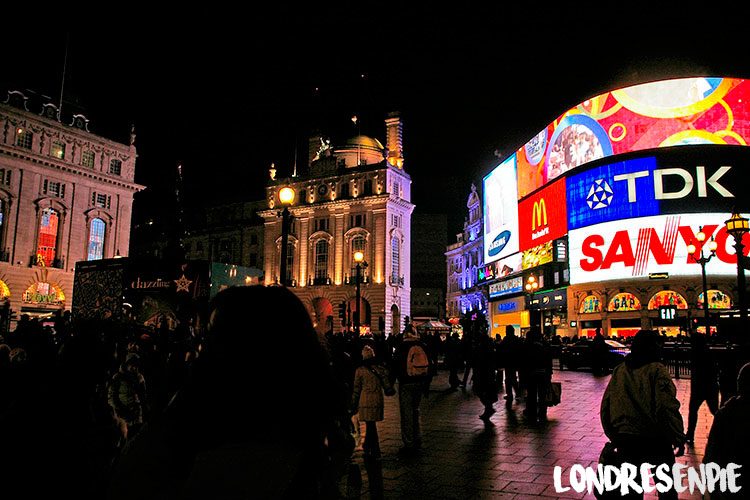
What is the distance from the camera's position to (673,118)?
144ft

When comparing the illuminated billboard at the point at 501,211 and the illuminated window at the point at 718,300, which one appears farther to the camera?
the illuminated billboard at the point at 501,211

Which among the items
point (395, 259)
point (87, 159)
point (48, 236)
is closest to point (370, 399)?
point (48, 236)

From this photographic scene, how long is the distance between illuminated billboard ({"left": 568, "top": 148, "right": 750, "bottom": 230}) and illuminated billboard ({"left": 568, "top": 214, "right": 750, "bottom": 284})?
0.75 m

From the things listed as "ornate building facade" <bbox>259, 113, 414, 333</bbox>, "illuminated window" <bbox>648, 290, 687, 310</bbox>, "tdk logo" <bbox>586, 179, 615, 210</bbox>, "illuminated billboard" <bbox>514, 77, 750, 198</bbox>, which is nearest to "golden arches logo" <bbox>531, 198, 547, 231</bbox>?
"illuminated billboard" <bbox>514, 77, 750, 198</bbox>

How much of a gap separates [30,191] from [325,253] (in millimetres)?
29753

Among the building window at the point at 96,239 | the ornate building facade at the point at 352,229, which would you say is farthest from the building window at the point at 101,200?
the ornate building facade at the point at 352,229

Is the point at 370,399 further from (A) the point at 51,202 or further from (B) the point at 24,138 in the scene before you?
(B) the point at 24,138

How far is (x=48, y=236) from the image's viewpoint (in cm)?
4991

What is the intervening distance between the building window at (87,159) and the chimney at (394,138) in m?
31.4

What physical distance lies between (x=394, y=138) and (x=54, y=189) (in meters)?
36.0

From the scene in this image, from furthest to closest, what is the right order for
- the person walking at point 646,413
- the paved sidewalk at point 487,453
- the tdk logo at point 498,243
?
the tdk logo at point 498,243 < the paved sidewalk at point 487,453 < the person walking at point 646,413

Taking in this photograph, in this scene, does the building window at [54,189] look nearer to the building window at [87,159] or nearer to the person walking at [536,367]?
the building window at [87,159]

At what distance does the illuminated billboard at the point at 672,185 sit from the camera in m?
42.1

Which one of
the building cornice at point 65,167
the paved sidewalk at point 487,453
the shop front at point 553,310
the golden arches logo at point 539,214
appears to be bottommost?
the paved sidewalk at point 487,453
